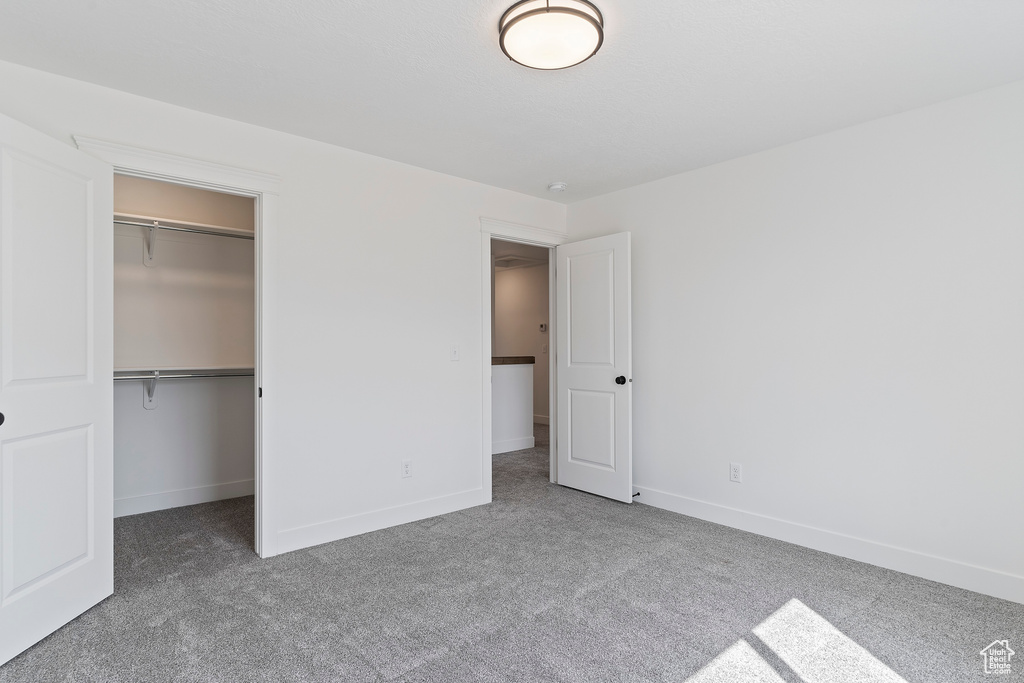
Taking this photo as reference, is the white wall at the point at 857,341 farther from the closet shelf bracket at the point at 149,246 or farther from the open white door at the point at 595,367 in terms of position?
→ the closet shelf bracket at the point at 149,246

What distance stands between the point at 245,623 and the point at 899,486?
128 inches

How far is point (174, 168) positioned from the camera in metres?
2.75

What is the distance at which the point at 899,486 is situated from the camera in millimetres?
2840

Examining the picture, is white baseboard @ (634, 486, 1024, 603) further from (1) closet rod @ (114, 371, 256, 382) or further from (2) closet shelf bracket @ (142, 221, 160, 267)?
(2) closet shelf bracket @ (142, 221, 160, 267)

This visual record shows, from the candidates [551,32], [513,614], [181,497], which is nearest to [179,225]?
[181,497]

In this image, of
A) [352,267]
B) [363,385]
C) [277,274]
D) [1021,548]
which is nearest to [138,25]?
[277,274]

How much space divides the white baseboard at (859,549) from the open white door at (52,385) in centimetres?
337

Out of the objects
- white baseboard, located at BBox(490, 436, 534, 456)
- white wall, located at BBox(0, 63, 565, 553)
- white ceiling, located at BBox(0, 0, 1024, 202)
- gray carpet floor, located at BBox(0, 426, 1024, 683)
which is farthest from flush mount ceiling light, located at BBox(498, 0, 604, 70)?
white baseboard, located at BBox(490, 436, 534, 456)

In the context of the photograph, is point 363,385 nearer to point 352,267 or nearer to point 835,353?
point 352,267

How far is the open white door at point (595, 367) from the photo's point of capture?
405cm

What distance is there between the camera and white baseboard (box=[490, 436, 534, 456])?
589 centimetres

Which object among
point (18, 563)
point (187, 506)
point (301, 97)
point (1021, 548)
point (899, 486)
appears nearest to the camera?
point (18, 563)

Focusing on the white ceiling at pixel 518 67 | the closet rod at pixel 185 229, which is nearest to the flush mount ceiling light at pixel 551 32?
the white ceiling at pixel 518 67

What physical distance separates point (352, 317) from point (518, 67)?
178 cm
